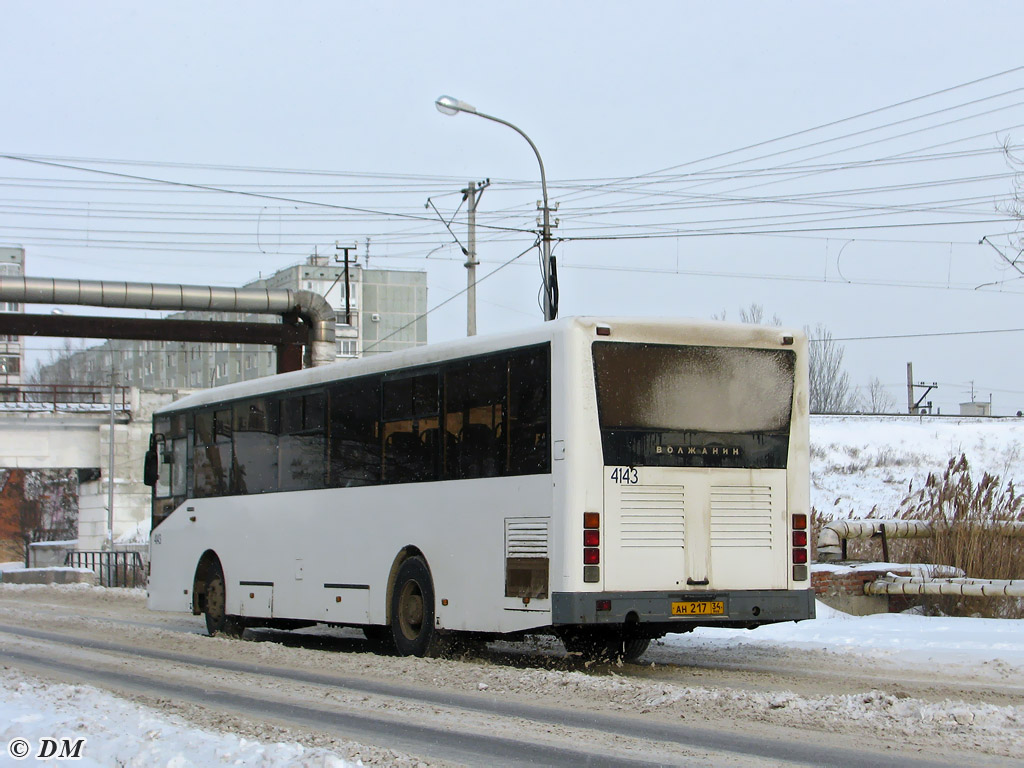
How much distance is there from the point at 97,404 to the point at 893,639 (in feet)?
163

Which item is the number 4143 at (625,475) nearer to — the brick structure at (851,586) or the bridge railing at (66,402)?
the brick structure at (851,586)

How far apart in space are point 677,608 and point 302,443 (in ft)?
19.7

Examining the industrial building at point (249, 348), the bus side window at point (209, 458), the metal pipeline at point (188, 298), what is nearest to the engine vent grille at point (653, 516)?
the bus side window at point (209, 458)

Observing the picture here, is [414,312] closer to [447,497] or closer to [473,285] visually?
[473,285]

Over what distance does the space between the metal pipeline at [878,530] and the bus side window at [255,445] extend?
25.7 ft

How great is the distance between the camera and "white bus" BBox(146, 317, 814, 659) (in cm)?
1150

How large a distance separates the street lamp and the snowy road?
35.9 feet

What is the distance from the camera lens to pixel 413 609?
44.9ft

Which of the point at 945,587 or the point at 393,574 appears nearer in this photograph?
the point at 393,574

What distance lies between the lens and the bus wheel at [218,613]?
1795 cm

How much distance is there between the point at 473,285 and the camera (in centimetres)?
3569

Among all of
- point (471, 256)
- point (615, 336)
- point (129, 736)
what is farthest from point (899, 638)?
point (471, 256)

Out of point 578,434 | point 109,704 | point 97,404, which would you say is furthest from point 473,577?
point 97,404

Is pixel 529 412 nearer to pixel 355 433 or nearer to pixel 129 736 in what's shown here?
pixel 355 433
